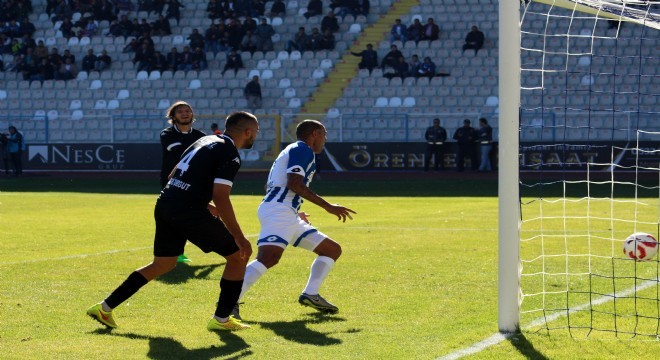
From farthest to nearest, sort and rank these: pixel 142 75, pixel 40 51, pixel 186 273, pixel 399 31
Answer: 1. pixel 40 51
2. pixel 142 75
3. pixel 399 31
4. pixel 186 273

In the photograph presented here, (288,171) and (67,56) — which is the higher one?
(67,56)

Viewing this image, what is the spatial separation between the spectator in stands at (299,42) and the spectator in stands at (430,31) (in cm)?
462

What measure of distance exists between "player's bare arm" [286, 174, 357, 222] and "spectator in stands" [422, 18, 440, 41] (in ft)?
99.6

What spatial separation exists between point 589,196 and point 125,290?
13327 mm

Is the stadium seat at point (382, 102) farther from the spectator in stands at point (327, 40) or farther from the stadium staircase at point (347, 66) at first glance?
the spectator in stands at point (327, 40)

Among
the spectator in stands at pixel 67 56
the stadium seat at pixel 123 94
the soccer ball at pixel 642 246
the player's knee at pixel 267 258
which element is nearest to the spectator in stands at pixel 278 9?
the stadium seat at pixel 123 94

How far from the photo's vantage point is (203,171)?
7668 millimetres

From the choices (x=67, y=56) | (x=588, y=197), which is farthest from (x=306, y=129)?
(x=67, y=56)

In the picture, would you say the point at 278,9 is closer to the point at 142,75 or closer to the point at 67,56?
the point at 142,75

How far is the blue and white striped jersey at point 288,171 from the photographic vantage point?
8.82 metres

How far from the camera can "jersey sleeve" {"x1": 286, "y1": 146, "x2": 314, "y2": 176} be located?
8.77 m

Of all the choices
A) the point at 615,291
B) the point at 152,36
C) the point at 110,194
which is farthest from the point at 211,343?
the point at 152,36

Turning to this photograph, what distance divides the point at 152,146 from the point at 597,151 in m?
15.3

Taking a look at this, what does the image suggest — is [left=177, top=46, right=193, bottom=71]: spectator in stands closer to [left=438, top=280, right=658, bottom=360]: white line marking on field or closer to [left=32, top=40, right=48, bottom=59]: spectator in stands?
[left=32, top=40, right=48, bottom=59]: spectator in stands
